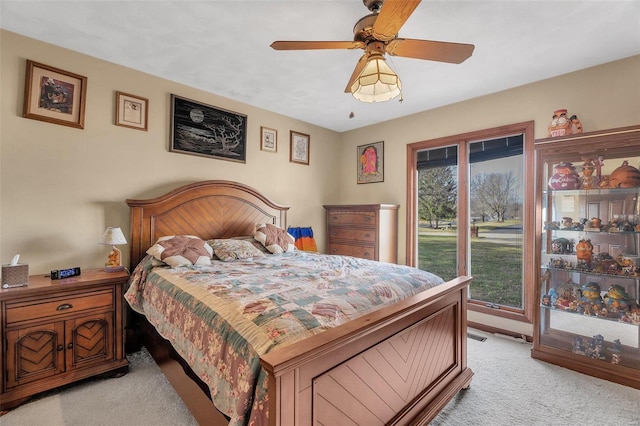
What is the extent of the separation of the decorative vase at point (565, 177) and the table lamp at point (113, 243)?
3.90 meters

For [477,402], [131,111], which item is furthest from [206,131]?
[477,402]

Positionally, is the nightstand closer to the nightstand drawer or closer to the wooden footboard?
the nightstand drawer

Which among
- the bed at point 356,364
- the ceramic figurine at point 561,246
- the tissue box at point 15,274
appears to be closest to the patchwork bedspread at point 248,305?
the bed at point 356,364

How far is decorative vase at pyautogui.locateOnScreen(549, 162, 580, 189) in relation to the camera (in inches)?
101

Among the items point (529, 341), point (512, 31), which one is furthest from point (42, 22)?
point (529, 341)

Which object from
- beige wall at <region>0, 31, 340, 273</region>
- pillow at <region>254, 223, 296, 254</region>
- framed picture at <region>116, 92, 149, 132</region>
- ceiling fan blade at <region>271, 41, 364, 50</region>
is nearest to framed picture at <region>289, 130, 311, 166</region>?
beige wall at <region>0, 31, 340, 273</region>

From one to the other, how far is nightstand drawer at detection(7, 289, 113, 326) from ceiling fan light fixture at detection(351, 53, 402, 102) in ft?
7.98

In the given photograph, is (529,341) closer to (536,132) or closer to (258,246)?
(536,132)

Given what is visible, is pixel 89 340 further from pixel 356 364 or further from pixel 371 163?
pixel 371 163

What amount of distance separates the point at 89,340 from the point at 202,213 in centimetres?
149

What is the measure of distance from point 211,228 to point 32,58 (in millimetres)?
2063

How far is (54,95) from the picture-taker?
8.06 feet

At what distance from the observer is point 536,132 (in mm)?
3035

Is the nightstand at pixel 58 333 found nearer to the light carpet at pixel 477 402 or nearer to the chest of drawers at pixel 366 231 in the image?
the light carpet at pixel 477 402
